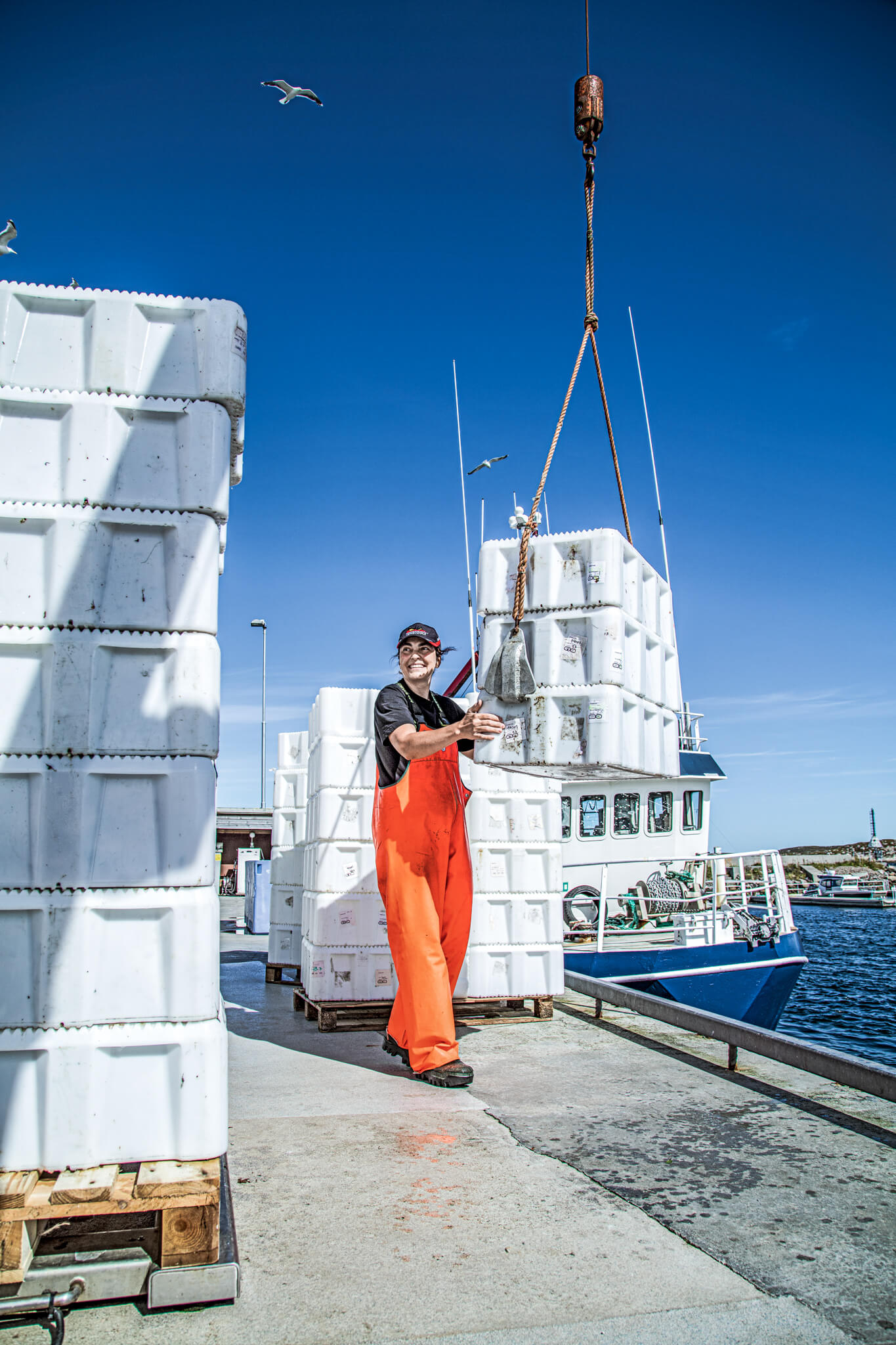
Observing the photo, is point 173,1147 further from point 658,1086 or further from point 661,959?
point 661,959

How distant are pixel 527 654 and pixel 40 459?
3210 millimetres

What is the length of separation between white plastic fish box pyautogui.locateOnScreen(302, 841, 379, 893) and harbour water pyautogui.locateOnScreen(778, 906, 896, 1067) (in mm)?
7963

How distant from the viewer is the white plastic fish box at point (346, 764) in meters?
7.25

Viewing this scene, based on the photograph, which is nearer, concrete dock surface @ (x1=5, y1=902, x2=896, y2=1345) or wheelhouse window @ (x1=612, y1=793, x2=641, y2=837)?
concrete dock surface @ (x1=5, y1=902, x2=896, y2=1345)

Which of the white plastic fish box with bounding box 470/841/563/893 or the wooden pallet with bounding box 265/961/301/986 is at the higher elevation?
the white plastic fish box with bounding box 470/841/563/893

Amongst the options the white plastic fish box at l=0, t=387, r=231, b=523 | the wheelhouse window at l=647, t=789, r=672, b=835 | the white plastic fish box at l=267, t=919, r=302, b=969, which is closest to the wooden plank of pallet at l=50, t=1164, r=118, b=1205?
the white plastic fish box at l=0, t=387, r=231, b=523

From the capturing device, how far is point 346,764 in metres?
7.29

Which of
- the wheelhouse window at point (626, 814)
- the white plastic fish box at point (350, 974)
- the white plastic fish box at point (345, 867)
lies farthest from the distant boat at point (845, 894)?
the white plastic fish box at point (345, 867)

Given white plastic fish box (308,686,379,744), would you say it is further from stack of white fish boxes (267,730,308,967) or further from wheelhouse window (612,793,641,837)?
wheelhouse window (612,793,641,837)

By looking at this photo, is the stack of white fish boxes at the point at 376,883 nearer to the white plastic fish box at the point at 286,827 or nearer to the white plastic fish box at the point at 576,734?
the white plastic fish box at the point at 576,734

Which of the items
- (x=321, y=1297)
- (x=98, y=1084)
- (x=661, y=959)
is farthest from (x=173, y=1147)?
(x=661, y=959)

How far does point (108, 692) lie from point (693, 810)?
53.0 ft

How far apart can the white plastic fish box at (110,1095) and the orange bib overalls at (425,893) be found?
7.55 feet

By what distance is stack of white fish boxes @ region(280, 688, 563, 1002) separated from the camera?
7.05m
